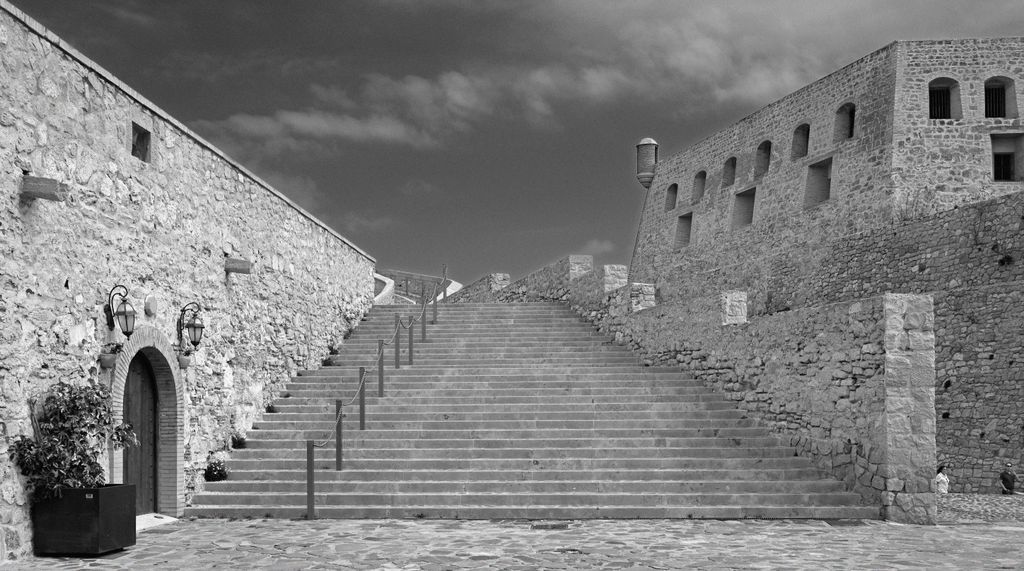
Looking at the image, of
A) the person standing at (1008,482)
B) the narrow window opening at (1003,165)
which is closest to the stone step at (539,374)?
the person standing at (1008,482)

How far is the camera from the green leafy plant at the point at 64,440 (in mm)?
7215

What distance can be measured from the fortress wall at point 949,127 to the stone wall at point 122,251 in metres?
15.2

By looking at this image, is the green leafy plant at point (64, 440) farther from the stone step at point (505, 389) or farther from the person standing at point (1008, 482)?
the person standing at point (1008, 482)

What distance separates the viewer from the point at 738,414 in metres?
12.0

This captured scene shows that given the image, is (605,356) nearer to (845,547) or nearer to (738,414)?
(738,414)

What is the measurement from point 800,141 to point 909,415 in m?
17.1

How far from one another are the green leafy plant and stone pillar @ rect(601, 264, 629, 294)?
395 inches

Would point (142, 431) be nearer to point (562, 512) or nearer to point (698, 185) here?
point (562, 512)

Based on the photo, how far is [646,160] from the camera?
34.2 m

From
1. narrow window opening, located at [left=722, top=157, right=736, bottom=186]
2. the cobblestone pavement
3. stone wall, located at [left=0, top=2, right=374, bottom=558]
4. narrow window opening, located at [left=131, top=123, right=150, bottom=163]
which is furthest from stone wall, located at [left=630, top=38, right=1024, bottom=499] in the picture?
narrow window opening, located at [left=131, top=123, right=150, bottom=163]

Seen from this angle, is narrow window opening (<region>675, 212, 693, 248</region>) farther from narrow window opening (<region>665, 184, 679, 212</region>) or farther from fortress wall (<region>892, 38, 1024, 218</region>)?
fortress wall (<region>892, 38, 1024, 218</region>)

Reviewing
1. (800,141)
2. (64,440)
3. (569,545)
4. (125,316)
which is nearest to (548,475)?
(569,545)

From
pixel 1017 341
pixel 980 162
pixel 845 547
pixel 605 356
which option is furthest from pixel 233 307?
pixel 980 162

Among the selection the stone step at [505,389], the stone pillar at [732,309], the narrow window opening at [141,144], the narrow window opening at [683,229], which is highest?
the narrow window opening at [683,229]
